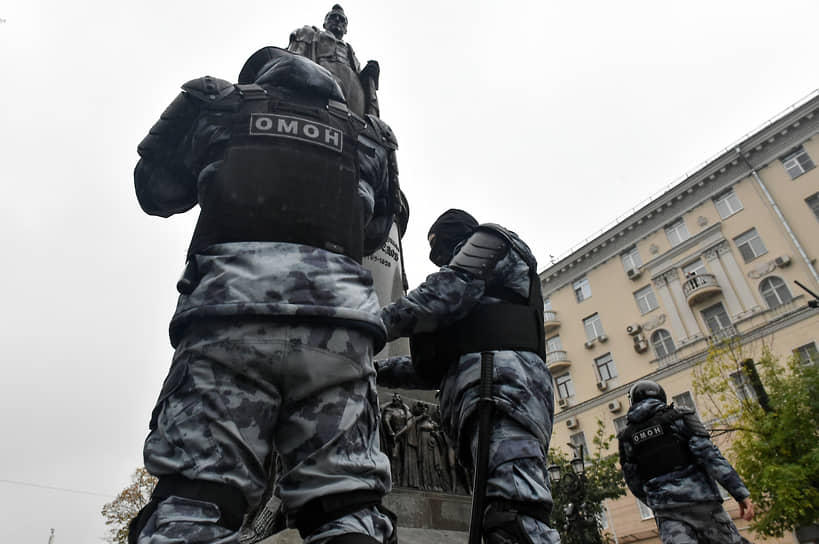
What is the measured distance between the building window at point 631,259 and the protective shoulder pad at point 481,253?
28257 mm

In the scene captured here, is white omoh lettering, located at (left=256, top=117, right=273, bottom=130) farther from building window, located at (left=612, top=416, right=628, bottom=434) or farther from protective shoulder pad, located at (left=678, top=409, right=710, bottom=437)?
building window, located at (left=612, top=416, right=628, bottom=434)

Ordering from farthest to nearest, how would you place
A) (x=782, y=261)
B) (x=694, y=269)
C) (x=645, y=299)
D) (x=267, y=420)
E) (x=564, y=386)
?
(x=564, y=386), (x=645, y=299), (x=694, y=269), (x=782, y=261), (x=267, y=420)

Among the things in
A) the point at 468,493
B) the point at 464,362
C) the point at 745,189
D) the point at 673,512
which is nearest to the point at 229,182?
the point at 464,362

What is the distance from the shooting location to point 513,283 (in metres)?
2.87

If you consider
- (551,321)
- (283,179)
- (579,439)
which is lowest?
(283,179)

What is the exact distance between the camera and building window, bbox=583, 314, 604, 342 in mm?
29844

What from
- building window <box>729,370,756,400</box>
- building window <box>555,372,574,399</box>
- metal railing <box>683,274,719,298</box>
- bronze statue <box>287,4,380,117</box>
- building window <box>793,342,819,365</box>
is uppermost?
metal railing <box>683,274,719,298</box>

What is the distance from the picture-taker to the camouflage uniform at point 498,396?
2.27 m

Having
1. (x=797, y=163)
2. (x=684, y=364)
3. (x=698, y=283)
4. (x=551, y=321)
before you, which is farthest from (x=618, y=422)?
(x=797, y=163)

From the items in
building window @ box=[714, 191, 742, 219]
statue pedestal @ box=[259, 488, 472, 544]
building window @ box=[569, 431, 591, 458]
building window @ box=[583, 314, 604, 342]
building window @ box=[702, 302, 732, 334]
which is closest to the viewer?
statue pedestal @ box=[259, 488, 472, 544]

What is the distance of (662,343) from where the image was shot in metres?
26.6

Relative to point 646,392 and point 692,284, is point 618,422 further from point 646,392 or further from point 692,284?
point 646,392

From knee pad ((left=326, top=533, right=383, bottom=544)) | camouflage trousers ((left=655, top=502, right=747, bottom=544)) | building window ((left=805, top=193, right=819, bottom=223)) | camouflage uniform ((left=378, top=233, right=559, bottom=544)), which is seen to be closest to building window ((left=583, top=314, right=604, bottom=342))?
building window ((left=805, top=193, right=819, bottom=223))

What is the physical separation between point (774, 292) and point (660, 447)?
75.4 feet
